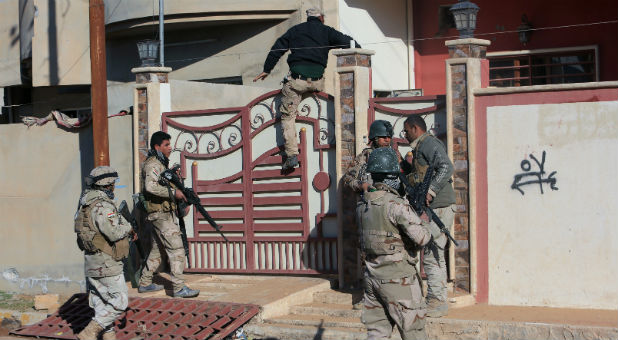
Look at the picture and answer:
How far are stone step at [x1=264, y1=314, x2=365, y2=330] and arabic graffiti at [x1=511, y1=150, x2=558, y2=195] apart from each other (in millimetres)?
2030

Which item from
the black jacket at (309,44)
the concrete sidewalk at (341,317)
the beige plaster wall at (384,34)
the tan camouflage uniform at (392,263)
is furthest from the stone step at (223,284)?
the beige plaster wall at (384,34)

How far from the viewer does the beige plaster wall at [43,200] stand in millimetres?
12141

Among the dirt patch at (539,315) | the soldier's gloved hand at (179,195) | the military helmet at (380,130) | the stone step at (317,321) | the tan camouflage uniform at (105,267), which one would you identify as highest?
the military helmet at (380,130)

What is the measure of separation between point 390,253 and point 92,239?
121 inches

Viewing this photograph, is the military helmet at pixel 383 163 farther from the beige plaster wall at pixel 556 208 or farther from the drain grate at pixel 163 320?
the drain grate at pixel 163 320

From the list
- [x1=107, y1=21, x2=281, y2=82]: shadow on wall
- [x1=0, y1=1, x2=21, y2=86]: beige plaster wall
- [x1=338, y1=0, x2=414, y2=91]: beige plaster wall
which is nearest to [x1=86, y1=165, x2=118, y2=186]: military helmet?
[x1=338, y1=0, x2=414, y2=91]: beige plaster wall

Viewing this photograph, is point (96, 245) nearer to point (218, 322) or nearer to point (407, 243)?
point (218, 322)

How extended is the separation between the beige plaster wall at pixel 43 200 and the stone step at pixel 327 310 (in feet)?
11.7

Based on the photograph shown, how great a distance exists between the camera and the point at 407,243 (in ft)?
22.2

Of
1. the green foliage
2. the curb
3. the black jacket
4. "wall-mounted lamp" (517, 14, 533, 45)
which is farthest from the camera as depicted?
"wall-mounted lamp" (517, 14, 533, 45)

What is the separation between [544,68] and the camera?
1353 centimetres

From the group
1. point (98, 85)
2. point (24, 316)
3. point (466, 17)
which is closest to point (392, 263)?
point (466, 17)

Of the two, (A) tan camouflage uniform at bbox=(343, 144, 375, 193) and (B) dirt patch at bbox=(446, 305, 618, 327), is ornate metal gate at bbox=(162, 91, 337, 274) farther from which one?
(B) dirt patch at bbox=(446, 305, 618, 327)

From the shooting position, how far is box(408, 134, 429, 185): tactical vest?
836 centimetres
